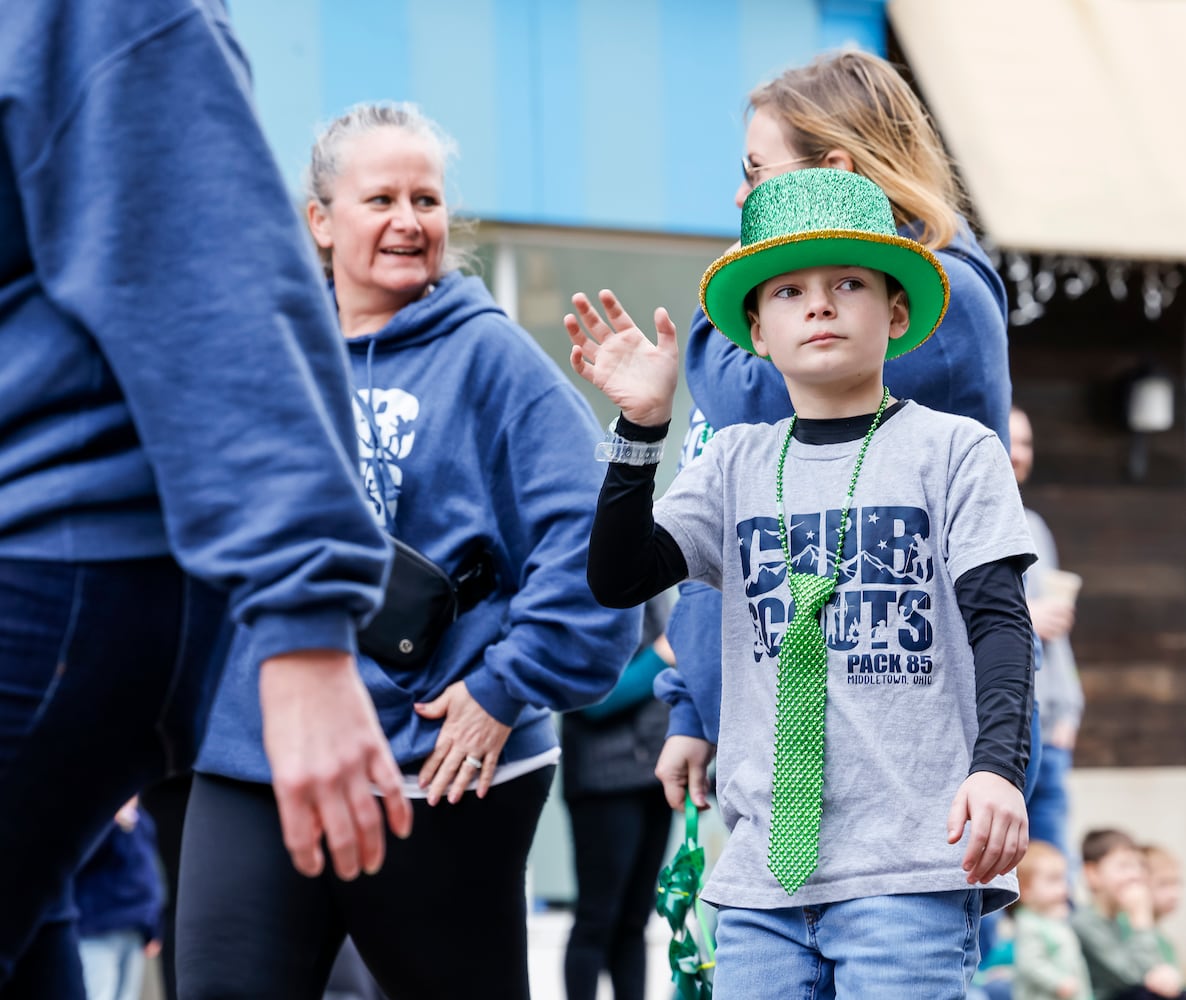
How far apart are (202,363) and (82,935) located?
3734 millimetres

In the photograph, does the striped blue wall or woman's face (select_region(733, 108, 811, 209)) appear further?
the striped blue wall

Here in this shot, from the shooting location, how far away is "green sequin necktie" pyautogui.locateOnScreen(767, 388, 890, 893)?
2.31 meters

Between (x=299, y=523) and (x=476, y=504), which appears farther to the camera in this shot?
(x=476, y=504)

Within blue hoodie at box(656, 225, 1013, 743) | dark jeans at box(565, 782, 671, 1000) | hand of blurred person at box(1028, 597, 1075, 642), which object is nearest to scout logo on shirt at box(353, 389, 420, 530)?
blue hoodie at box(656, 225, 1013, 743)

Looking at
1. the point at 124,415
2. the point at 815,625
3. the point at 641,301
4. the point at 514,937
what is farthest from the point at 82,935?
the point at 641,301

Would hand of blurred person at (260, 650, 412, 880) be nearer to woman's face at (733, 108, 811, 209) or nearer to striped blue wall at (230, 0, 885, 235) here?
woman's face at (733, 108, 811, 209)

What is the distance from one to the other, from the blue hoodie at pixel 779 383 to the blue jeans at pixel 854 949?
486 millimetres

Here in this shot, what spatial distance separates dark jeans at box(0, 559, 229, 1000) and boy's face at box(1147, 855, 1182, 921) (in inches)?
213

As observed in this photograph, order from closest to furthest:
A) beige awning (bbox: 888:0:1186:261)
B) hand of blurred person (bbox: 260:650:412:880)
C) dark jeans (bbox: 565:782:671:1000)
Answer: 1. hand of blurred person (bbox: 260:650:412:880)
2. dark jeans (bbox: 565:782:671:1000)
3. beige awning (bbox: 888:0:1186:261)

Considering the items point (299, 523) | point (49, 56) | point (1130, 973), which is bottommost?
point (1130, 973)

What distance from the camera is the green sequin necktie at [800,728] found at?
2307 millimetres

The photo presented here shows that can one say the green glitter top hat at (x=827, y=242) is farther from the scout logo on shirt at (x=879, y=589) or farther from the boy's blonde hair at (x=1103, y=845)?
the boy's blonde hair at (x=1103, y=845)

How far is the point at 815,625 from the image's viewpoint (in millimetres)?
2348

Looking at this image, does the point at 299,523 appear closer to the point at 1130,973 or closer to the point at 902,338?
the point at 902,338
